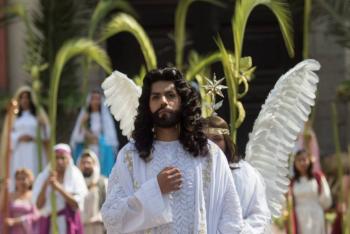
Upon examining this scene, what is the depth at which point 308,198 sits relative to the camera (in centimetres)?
1270

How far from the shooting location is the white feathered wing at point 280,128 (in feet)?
26.7

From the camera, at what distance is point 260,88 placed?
18688mm

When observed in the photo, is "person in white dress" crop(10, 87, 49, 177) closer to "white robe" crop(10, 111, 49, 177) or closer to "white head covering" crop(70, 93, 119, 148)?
"white robe" crop(10, 111, 49, 177)

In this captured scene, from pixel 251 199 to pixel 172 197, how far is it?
0.80m

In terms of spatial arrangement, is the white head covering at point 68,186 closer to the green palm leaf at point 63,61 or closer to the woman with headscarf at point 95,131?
the green palm leaf at point 63,61

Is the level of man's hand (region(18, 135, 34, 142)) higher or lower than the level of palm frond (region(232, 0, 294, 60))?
lower

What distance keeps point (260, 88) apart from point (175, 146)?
1270cm

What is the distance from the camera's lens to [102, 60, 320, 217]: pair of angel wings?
8125mm

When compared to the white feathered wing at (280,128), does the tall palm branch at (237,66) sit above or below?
above

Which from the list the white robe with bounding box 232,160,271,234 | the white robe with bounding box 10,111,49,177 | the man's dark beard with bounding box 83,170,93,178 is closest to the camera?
the white robe with bounding box 232,160,271,234

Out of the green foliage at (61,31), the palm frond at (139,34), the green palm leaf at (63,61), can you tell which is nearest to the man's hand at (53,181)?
the green palm leaf at (63,61)

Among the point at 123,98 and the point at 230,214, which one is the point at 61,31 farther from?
the point at 230,214

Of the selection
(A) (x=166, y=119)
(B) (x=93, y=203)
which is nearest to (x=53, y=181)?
(B) (x=93, y=203)

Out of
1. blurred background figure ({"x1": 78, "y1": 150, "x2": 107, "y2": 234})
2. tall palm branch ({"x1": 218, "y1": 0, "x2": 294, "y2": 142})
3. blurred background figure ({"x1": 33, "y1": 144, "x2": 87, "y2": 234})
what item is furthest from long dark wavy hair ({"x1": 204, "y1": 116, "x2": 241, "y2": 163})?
blurred background figure ({"x1": 78, "y1": 150, "x2": 107, "y2": 234})
